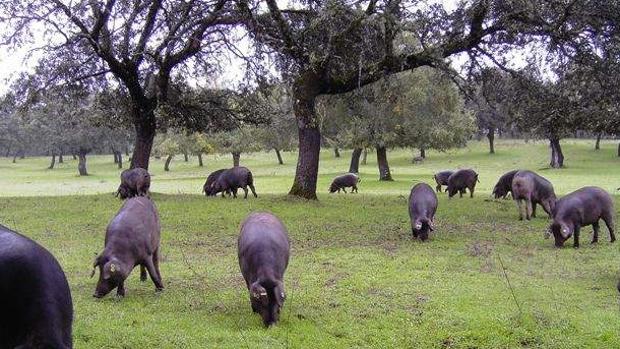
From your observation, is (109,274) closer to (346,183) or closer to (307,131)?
(307,131)

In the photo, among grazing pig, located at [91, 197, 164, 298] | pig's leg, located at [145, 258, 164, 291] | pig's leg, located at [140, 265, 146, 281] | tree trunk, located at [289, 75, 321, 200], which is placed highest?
tree trunk, located at [289, 75, 321, 200]

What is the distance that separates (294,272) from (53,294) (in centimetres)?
731

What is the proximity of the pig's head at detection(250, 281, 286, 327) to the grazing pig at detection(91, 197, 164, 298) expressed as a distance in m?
2.32

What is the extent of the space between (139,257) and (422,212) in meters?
8.16

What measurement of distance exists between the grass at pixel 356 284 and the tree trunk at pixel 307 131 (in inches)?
53.0

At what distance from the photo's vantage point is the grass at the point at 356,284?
26.4ft

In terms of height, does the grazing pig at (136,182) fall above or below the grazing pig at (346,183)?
above

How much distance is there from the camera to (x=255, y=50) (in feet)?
67.2

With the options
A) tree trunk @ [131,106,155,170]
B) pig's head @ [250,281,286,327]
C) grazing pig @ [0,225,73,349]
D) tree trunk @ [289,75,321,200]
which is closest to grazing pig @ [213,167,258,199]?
tree trunk @ [131,106,155,170]

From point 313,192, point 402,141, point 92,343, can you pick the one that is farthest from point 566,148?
point 92,343

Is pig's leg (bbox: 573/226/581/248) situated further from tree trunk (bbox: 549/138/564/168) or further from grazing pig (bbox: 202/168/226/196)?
tree trunk (bbox: 549/138/564/168)

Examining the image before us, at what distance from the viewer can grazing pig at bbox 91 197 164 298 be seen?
30.7 ft

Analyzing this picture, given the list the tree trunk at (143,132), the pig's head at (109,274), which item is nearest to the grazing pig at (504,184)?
the tree trunk at (143,132)

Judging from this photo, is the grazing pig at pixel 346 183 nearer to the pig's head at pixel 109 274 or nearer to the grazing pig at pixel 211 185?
the grazing pig at pixel 211 185
